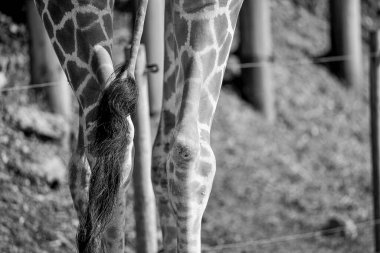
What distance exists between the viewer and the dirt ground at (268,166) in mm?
4168

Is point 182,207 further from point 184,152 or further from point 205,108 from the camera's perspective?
point 205,108

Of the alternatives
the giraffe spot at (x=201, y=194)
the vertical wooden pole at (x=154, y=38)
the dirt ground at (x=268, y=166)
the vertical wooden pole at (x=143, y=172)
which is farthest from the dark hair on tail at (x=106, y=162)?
the dirt ground at (x=268, y=166)

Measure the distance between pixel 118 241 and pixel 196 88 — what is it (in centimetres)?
61

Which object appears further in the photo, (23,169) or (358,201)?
(358,201)

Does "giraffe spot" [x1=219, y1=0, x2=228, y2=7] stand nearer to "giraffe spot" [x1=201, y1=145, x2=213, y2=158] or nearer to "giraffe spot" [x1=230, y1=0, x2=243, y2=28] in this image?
"giraffe spot" [x1=230, y1=0, x2=243, y2=28]

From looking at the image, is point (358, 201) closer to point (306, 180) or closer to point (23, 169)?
point (306, 180)

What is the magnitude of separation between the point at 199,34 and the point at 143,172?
106cm

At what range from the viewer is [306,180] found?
543 cm

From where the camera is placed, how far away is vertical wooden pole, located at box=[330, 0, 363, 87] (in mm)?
6371

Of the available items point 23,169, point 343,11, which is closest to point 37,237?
point 23,169

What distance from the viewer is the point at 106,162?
2262 millimetres

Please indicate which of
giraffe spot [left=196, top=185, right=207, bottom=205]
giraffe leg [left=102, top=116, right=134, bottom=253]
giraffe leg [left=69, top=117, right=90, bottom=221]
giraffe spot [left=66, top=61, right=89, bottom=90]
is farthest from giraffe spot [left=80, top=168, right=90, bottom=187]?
giraffe spot [left=196, top=185, right=207, bottom=205]

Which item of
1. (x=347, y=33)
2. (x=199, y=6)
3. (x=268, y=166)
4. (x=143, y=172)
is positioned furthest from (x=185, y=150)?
(x=347, y=33)

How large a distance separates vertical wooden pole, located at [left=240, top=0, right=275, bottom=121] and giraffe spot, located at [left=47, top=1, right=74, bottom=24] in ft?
10.8
